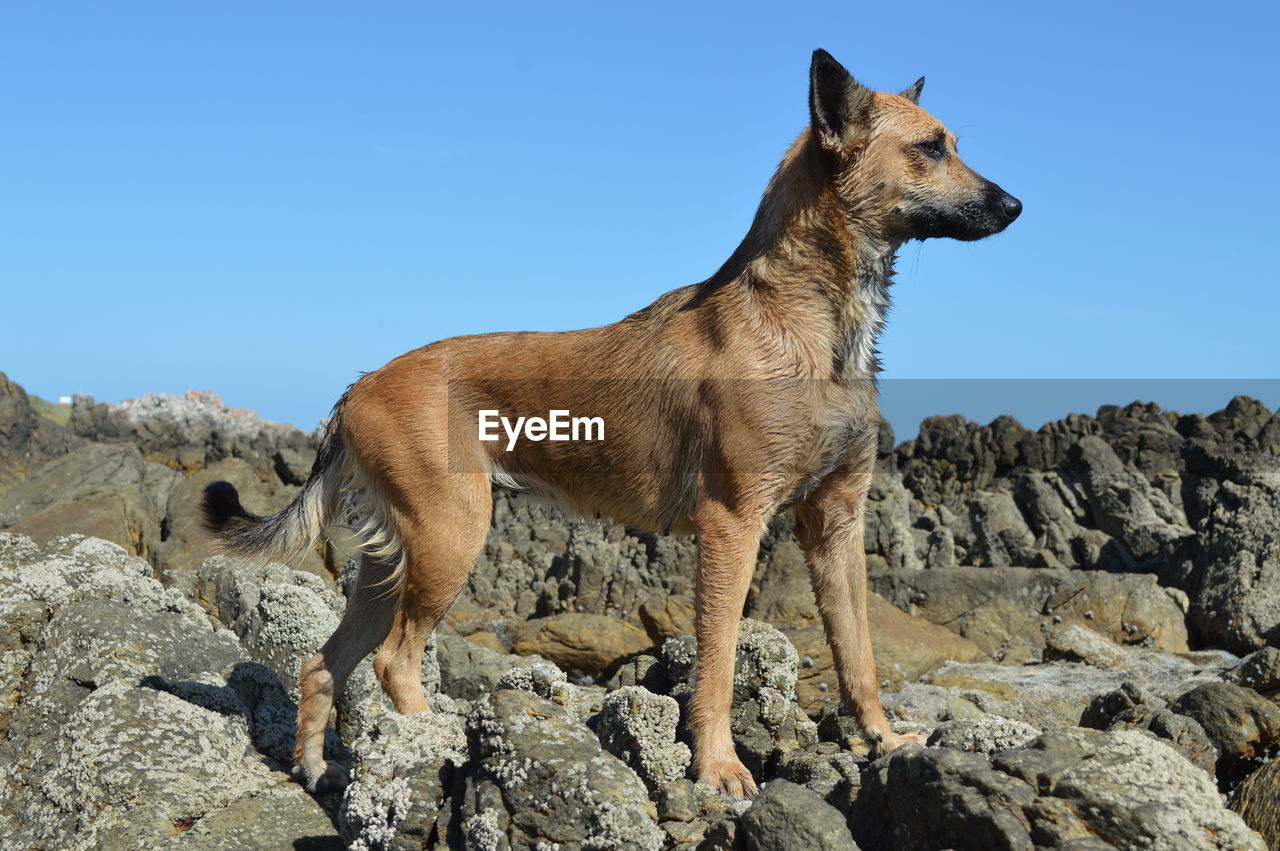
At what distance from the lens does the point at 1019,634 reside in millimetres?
14719

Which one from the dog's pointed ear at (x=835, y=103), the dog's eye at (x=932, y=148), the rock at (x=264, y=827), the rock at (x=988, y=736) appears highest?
the dog's pointed ear at (x=835, y=103)

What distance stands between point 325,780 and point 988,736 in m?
3.86

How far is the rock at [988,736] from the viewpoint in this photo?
18.0ft

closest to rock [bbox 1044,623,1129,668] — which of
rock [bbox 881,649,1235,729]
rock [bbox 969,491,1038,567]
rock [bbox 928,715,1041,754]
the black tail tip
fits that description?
rock [bbox 881,649,1235,729]

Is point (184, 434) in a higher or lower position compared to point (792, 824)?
higher

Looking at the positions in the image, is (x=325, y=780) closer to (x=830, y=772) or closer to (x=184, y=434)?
(x=830, y=772)

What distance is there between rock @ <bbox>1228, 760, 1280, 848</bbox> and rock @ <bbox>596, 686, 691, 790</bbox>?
8.80 ft

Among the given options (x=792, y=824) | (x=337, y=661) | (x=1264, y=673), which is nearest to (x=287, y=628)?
(x=337, y=661)

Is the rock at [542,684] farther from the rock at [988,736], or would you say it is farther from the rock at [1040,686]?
the rock at [1040,686]

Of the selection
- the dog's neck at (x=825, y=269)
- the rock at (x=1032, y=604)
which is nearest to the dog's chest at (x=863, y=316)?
the dog's neck at (x=825, y=269)

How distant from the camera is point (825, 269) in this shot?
6734 mm

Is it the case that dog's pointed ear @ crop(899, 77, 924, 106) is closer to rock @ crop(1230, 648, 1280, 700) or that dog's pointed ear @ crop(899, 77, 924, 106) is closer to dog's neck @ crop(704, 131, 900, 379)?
dog's neck @ crop(704, 131, 900, 379)

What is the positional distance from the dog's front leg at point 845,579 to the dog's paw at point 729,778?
3.51 feet

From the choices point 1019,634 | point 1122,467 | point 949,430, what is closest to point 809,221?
point 1019,634
